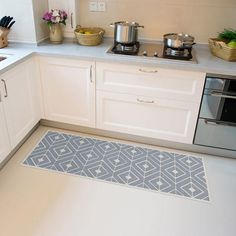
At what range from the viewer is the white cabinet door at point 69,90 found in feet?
7.23

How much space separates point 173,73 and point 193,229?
1.15 meters

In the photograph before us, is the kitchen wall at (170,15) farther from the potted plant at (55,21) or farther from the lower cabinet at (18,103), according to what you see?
the lower cabinet at (18,103)

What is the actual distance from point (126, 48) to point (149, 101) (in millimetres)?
535

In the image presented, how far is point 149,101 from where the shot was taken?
2197 millimetres

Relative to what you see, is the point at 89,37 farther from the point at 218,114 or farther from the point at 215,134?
the point at 215,134

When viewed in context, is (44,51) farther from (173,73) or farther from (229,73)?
(229,73)

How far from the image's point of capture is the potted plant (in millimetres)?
2322

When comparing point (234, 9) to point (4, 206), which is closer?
point (4, 206)

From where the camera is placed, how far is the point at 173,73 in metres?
2.03

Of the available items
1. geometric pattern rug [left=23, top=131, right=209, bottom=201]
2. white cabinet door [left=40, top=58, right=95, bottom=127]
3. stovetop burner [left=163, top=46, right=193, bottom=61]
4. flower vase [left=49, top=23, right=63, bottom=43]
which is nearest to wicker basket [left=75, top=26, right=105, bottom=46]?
flower vase [left=49, top=23, right=63, bottom=43]

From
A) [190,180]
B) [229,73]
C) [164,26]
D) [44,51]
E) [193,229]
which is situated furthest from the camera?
[164,26]

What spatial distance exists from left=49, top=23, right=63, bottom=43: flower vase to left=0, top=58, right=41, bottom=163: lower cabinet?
0.34m

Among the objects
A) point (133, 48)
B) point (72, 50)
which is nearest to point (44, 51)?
point (72, 50)

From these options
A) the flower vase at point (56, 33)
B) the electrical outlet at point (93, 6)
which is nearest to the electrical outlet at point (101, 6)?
the electrical outlet at point (93, 6)
